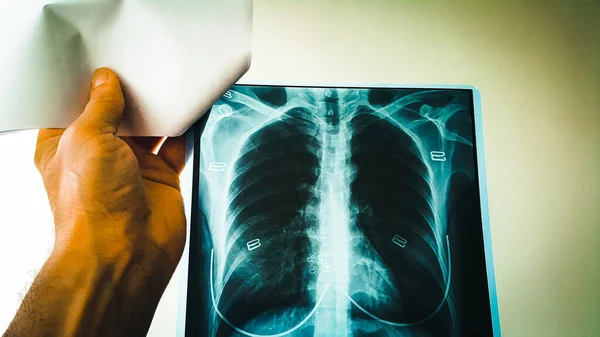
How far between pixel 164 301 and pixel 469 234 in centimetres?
51

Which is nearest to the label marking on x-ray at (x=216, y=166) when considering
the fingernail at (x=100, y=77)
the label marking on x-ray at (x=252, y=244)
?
the label marking on x-ray at (x=252, y=244)

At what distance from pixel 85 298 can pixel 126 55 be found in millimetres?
283

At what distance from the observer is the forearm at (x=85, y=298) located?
0.48 meters

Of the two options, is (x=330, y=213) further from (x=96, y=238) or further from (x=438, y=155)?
(x=96, y=238)

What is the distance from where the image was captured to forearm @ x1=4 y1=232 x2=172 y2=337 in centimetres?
48

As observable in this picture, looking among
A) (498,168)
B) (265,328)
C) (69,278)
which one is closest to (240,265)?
(265,328)

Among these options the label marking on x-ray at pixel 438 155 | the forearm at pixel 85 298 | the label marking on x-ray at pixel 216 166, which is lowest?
the forearm at pixel 85 298

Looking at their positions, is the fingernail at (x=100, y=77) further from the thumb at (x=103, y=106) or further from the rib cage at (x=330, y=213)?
the rib cage at (x=330, y=213)

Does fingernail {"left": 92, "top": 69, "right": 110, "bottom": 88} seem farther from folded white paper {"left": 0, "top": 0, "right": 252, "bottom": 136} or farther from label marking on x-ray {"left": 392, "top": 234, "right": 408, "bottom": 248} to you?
label marking on x-ray {"left": 392, "top": 234, "right": 408, "bottom": 248}

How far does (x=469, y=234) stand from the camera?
76cm

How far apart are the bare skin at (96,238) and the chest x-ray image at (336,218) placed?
162 mm

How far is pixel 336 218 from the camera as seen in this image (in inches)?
29.5

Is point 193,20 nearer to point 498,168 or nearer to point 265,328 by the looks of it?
point 265,328

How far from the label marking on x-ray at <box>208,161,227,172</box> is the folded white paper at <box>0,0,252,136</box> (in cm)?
19
